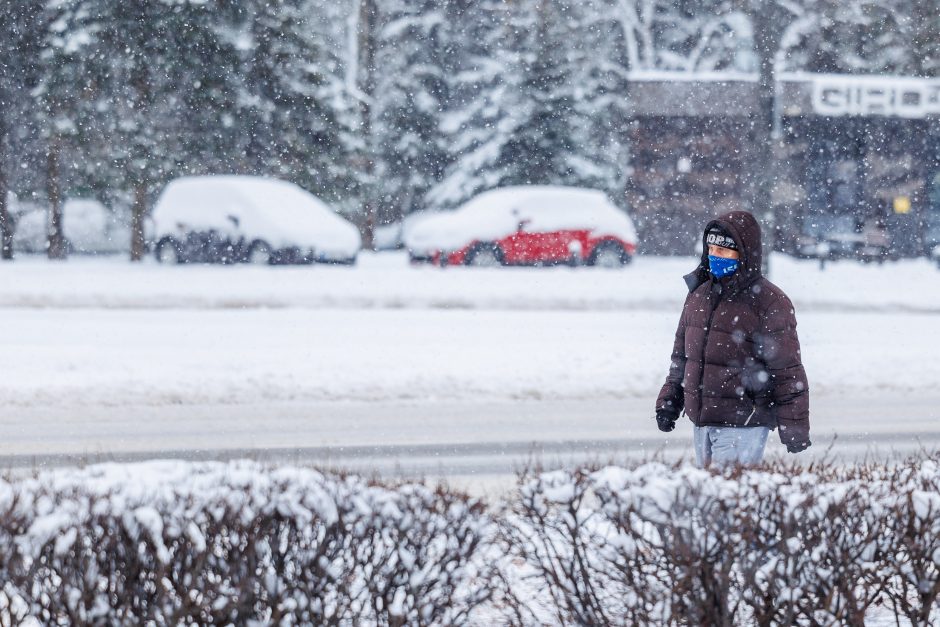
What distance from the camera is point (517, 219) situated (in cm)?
2659

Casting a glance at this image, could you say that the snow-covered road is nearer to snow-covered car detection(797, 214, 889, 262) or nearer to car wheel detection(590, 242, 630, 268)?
car wheel detection(590, 242, 630, 268)

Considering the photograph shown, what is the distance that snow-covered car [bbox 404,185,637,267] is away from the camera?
2648 cm

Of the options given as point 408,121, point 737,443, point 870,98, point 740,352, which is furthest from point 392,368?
point 408,121

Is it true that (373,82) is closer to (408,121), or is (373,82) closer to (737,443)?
(408,121)

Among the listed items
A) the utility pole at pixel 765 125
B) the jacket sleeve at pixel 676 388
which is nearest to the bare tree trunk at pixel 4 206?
the utility pole at pixel 765 125

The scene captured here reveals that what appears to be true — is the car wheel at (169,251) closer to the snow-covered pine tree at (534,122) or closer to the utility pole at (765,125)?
the snow-covered pine tree at (534,122)

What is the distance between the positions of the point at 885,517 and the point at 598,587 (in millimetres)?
841

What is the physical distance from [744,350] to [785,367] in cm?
17

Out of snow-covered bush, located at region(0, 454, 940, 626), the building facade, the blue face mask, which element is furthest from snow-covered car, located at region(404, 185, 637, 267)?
snow-covered bush, located at region(0, 454, 940, 626)

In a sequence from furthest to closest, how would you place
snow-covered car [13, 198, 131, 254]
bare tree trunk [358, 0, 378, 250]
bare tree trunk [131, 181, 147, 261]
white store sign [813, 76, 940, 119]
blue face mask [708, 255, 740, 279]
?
bare tree trunk [358, 0, 378, 250] → snow-covered car [13, 198, 131, 254] → white store sign [813, 76, 940, 119] → bare tree trunk [131, 181, 147, 261] → blue face mask [708, 255, 740, 279]

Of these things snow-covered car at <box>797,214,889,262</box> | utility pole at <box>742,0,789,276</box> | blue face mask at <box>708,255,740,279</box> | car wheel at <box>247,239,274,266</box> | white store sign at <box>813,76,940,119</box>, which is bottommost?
blue face mask at <box>708,255,740,279</box>

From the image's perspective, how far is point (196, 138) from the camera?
30.0m

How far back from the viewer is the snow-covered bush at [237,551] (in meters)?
3.30

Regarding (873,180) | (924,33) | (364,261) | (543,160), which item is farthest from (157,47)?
(924,33)
